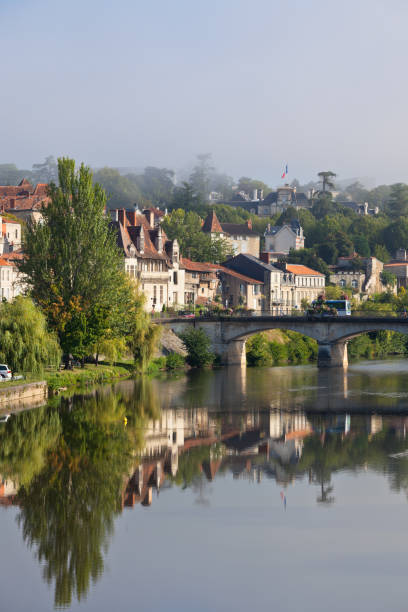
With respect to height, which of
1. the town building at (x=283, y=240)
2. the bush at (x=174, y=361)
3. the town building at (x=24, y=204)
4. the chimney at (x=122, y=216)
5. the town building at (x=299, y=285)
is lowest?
the bush at (x=174, y=361)

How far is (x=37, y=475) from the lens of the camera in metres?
41.3

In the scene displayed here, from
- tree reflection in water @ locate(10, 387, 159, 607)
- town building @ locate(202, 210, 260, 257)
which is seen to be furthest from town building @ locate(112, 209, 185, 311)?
town building @ locate(202, 210, 260, 257)

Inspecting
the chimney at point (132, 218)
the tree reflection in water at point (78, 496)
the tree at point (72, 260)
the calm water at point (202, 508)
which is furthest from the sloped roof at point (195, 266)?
the tree reflection in water at point (78, 496)

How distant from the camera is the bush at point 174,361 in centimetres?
8975

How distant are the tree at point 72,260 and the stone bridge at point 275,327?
24.3 meters

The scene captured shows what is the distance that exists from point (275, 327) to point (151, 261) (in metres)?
17.7

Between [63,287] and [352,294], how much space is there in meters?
97.2

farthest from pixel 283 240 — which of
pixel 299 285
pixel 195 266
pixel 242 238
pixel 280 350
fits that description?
pixel 280 350

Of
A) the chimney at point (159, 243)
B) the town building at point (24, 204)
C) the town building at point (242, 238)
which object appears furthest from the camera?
the town building at point (242, 238)

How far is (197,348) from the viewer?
314 ft

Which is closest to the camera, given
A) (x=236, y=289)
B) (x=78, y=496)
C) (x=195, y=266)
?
(x=78, y=496)

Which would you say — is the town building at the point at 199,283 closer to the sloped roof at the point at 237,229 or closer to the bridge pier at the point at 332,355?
the bridge pier at the point at 332,355

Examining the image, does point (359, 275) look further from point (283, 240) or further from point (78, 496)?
point (78, 496)

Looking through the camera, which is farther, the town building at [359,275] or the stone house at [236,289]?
the town building at [359,275]
